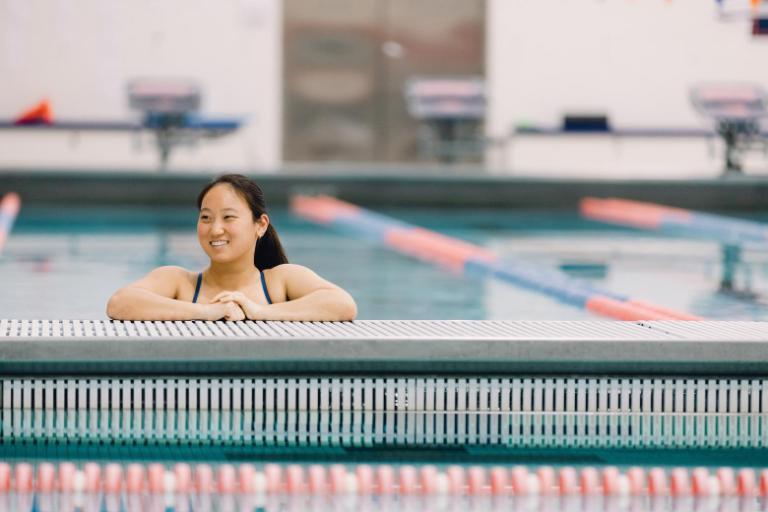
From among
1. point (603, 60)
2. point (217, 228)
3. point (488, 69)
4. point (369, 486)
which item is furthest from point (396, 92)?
point (369, 486)

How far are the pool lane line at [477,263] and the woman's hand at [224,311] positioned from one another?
1878 mm

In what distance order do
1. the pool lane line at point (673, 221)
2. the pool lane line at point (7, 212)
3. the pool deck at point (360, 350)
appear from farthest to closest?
the pool lane line at point (673, 221) → the pool lane line at point (7, 212) → the pool deck at point (360, 350)

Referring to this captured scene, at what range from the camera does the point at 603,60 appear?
1580cm

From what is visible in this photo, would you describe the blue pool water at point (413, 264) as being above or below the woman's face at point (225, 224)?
below

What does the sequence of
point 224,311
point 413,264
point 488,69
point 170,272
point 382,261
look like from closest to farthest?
point 224,311 < point 170,272 < point 413,264 < point 382,261 < point 488,69

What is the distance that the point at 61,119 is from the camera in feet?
50.0

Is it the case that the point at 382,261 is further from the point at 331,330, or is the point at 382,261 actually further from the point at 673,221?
the point at 331,330

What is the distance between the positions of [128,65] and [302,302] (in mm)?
12030

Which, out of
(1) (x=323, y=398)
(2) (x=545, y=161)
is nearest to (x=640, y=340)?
(1) (x=323, y=398)

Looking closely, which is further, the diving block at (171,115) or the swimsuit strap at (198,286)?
the diving block at (171,115)

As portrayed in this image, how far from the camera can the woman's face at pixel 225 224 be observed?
3.58 m

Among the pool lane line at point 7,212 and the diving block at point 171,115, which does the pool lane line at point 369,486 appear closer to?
the pool lane line at point 7,212

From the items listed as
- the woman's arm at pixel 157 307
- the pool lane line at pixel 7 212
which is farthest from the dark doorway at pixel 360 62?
the woman's arm at pixel 157 307

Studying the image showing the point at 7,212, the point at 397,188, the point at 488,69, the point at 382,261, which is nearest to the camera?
the point at 382,261
